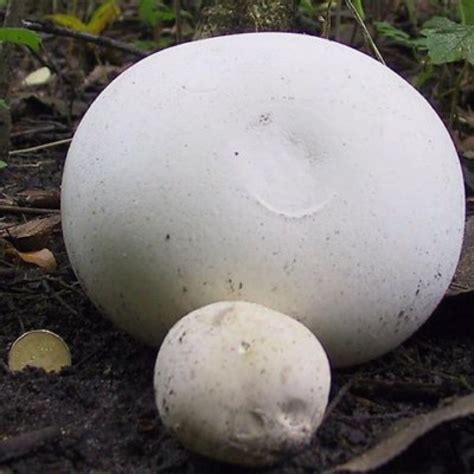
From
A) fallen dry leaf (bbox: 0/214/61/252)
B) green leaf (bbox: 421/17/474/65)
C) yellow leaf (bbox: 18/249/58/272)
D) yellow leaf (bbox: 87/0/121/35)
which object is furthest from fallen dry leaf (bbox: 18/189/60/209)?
yellow leaf (bbox: 87/0/121/35)

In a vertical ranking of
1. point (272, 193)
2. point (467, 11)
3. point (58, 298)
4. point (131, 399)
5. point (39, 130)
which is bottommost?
point (39, 130)

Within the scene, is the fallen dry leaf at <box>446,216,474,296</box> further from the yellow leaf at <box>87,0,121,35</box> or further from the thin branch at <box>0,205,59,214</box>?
the yellow leaf at <box>87,0,121,35</box>

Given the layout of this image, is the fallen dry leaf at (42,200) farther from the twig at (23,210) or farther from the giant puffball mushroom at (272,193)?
the giant puffball mushroom at (272,193)

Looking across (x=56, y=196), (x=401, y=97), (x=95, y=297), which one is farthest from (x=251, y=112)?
(x=56, y=196)

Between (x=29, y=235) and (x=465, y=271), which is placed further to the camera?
(x=29, y=235)

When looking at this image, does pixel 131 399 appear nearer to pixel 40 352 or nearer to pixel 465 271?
pixel 40 352

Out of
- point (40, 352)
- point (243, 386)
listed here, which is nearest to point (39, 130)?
point (40, 352)

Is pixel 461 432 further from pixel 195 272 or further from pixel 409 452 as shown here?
pixel 195 272
